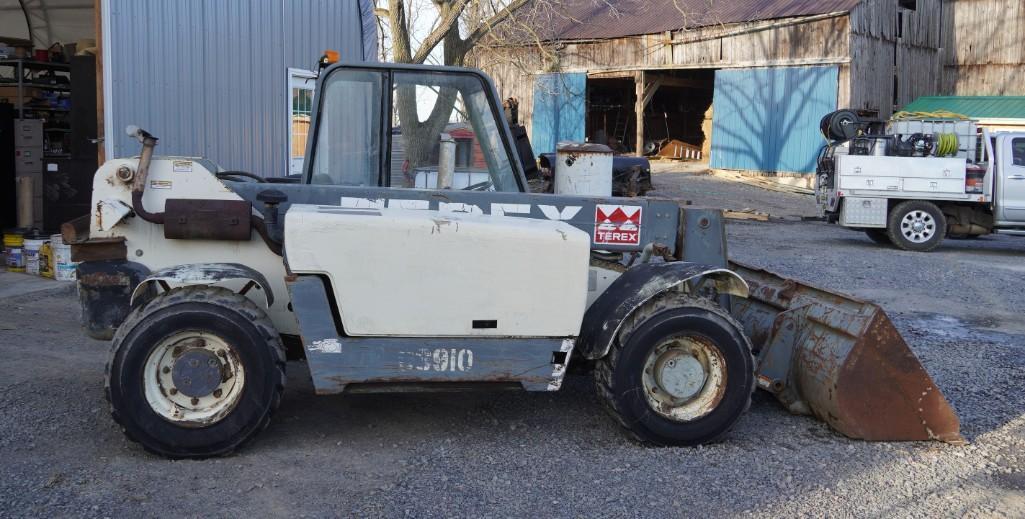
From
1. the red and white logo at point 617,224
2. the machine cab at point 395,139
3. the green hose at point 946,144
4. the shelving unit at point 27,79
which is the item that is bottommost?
the red and white logo at point 617,224

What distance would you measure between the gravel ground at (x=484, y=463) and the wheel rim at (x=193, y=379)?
0.27 meters

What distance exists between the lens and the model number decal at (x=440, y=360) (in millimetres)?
5383

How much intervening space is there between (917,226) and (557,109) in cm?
1831

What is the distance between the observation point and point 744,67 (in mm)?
29453

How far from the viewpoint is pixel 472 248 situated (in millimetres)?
5254

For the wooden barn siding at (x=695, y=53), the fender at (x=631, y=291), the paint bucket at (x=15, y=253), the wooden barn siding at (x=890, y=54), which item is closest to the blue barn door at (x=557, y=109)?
the wooden barn siding at (x=695, y=53)

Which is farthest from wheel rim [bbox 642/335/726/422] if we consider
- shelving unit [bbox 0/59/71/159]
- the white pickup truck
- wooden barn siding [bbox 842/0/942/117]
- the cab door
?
wooden barn siding [bbox 842/0/942/117]

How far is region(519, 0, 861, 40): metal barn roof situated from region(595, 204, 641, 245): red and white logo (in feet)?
65.6

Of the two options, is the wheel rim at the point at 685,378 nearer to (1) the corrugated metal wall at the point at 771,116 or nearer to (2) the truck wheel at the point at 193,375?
(2) the truck wheel at the point at 193,375

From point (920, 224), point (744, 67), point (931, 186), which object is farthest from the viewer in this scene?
point (744, 67)

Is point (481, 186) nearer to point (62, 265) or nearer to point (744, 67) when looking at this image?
point (62, 265)

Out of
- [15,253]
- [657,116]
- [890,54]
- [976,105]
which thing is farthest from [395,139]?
[657,116]

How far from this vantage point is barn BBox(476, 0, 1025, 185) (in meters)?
28.2

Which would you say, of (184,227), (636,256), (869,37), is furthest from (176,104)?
(869,37)
